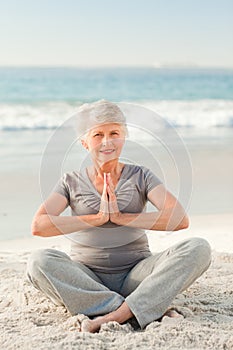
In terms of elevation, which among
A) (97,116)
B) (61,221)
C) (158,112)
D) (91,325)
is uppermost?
(158,112)

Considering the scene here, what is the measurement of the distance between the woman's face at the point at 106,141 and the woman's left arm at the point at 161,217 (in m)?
0.25

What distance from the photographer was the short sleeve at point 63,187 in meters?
3.13

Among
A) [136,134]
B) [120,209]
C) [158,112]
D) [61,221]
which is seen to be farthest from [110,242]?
[158,112]

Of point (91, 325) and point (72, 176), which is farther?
point (72, 176)

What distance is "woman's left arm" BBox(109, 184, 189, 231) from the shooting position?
302cm

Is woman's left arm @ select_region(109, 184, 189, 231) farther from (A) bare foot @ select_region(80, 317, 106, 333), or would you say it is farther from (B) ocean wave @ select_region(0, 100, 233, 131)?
(B) ocean wave @ select_region(0, 100, 233, 131)

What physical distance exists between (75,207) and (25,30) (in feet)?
77.6

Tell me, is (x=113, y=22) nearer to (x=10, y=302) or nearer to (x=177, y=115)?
(x=177, y=115)

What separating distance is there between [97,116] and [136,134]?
343 mm

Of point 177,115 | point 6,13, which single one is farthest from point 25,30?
point 177,115

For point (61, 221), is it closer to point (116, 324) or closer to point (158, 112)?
point (116, 324)

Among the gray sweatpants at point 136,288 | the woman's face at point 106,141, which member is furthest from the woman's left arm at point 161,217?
the woman's face at point 106,141

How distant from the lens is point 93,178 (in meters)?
3.18

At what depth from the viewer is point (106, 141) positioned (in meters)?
3.03
